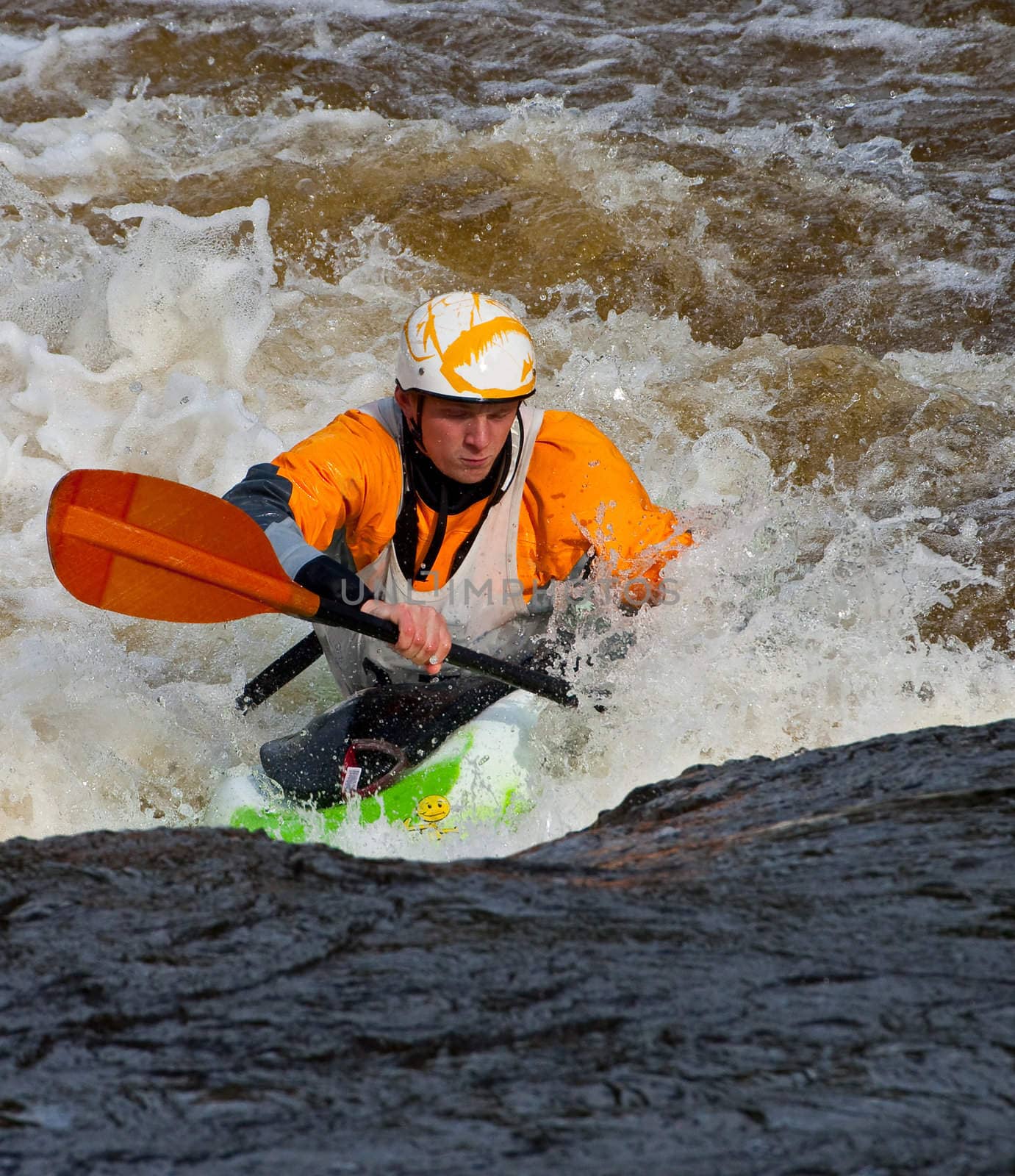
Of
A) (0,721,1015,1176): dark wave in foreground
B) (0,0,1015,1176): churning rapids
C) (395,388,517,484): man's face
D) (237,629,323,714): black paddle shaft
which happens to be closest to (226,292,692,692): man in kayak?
(395,388,517,484): man's face

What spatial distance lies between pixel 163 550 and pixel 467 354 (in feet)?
2.96

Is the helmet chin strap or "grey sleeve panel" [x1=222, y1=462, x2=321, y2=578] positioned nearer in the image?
"grey sleeve panel" [x1=222, y1=462, x2=321, y2=578]

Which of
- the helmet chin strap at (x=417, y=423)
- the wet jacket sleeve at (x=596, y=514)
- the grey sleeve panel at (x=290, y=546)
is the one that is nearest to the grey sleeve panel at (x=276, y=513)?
the grey sleeve panel at (x=290, y=546)

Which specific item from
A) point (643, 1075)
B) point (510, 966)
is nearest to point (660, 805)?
point (510, 966)

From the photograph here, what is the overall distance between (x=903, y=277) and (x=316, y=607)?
455cm

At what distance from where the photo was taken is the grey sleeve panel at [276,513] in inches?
128

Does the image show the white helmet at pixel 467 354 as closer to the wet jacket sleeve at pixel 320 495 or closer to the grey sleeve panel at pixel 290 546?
the wet jacket sleeve at pixel 320 495

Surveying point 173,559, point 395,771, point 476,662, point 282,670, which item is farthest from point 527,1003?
point 282,670

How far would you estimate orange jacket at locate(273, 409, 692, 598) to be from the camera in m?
3.42

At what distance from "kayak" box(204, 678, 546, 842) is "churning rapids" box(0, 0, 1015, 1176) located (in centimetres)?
13

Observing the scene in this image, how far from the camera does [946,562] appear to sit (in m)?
4.89

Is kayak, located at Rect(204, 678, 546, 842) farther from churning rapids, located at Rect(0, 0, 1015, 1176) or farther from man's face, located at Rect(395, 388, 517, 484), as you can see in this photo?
man's face, located at Rect(395, 388, 517, 484)

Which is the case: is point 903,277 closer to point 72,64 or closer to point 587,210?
point 587,210

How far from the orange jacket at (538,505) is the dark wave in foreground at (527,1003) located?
A: 1.28 meters
